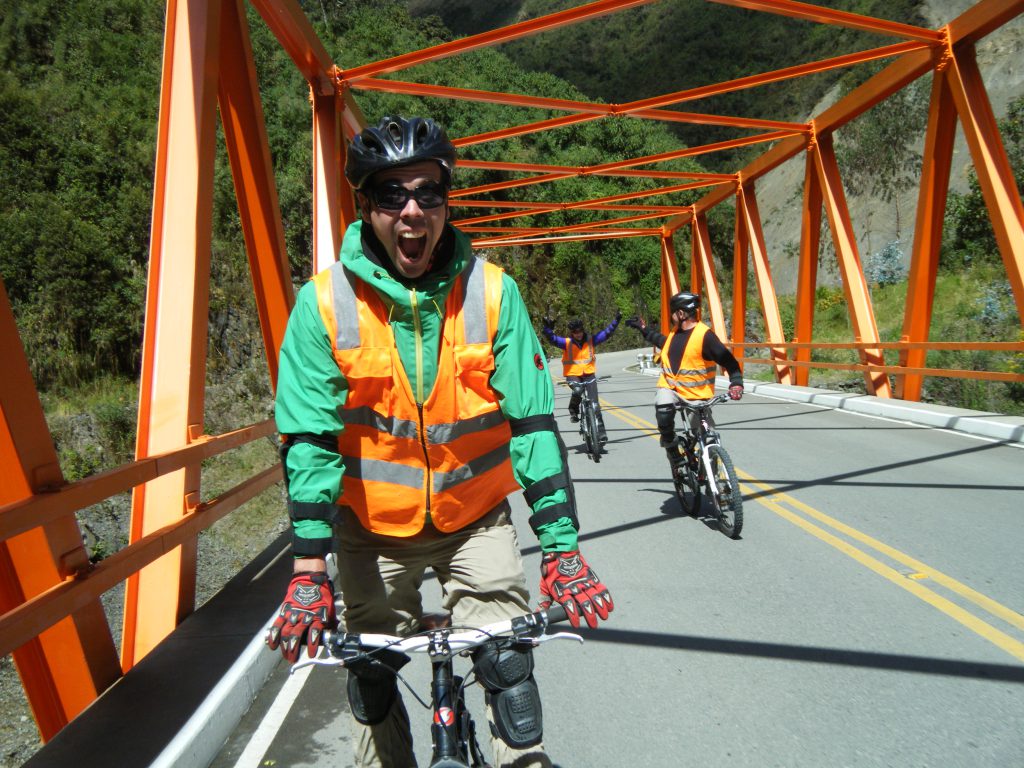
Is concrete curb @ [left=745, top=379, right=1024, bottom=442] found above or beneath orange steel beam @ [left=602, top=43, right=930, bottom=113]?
beneath

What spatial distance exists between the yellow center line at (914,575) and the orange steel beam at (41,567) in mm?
3989

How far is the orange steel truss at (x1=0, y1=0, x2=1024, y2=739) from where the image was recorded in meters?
3.12

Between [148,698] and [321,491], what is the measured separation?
1.85 meters

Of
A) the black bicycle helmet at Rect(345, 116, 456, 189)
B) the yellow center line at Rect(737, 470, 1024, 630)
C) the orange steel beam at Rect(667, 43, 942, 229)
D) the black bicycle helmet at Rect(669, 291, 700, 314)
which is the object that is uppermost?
the orange steel beam at Rect(667, 43, 942, 229)

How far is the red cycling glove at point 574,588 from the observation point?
2020 mm

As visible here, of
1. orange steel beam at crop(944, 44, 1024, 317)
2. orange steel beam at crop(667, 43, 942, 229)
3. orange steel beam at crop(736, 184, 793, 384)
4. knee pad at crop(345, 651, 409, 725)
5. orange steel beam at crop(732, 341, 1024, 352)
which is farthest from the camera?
orange steel beam at crop(736, 184, 793, 384)

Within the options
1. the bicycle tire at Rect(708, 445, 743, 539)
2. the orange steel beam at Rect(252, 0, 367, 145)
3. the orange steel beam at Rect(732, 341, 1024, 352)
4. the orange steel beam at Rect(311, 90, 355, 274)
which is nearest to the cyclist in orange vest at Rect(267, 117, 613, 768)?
the bicycle tire at Rect(708, 445, 743, 539)

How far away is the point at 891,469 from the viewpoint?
8.21 metres

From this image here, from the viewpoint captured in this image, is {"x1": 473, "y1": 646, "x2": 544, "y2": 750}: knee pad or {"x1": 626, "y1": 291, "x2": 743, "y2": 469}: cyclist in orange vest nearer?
{"x1": 473, "y1": 646, "x2": 544, "y2": 750}: knee pad

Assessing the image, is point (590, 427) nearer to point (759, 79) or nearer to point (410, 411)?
point (759, 79)

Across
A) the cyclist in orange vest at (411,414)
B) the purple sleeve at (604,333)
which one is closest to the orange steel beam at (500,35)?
the purple sleeve at (604,333)

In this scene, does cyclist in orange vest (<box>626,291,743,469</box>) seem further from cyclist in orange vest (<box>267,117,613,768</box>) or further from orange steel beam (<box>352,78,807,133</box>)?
cyclist in orange vest (<box>267,117,613,768</box>)

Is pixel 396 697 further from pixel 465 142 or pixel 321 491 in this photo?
pixel 465 142

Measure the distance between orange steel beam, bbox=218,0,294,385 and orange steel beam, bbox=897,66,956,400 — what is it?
28.0ft
